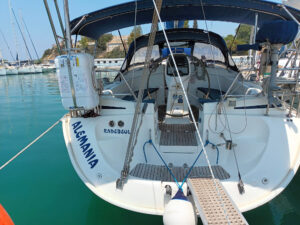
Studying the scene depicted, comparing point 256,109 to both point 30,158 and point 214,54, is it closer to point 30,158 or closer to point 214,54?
point 214,54

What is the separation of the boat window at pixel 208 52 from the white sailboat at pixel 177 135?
99cm

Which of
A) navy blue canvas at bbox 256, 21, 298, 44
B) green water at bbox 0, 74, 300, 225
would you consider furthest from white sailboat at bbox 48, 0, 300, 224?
green water at bbox 0, 74, 300, 225

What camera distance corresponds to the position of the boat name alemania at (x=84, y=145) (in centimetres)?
247

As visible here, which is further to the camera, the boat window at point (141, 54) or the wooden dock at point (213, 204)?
the boat window at point (141, 54)

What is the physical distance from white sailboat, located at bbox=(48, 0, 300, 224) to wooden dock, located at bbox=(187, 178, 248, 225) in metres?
0.02

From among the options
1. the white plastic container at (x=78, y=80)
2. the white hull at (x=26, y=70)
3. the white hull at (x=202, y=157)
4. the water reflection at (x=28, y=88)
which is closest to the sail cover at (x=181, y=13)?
the white plastic container at (x=78, y=80)

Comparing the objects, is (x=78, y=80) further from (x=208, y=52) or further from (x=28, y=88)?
(x=28, y=88)

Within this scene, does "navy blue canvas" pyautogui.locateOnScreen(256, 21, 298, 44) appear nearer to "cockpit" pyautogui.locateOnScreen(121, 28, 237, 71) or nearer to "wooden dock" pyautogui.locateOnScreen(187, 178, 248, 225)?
"wooden dock" pyautogui.locateOnScreen(187, 178, 248, 225)

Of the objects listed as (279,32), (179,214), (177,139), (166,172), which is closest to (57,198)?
(166,172)

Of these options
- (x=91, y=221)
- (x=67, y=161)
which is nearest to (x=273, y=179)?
(x=91, y=221)

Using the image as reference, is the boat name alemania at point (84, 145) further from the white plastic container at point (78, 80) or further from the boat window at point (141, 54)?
the boat window at point (141, 54)

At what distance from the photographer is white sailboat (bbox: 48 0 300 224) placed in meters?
2.08

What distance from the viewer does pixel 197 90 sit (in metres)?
5.25

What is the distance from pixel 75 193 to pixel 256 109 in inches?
113
